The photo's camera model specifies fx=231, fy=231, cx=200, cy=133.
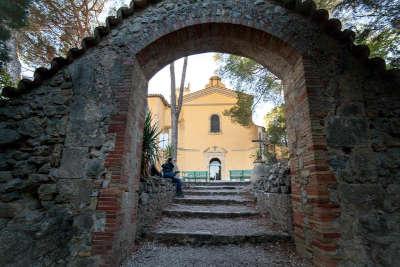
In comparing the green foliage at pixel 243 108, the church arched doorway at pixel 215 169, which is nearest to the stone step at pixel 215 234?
the green foliage at pixel 243 108

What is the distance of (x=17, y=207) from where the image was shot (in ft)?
9.02

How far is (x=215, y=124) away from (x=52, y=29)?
598 inches

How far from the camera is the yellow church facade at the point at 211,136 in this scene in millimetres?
A: 19375

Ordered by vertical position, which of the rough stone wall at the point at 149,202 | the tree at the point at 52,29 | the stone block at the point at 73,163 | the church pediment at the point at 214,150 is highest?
the tree at the point at 52,29

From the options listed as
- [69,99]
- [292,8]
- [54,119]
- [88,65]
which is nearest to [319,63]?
[292,8]

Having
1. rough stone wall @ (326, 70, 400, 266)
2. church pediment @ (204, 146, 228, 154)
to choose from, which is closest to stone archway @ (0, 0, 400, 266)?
rough stone wall @ (326, 70, 400, 266)

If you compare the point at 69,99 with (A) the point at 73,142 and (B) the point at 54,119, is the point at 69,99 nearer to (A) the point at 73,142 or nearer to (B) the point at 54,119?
(B) the point at 54,119

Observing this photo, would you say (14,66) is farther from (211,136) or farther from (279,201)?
(211,136)

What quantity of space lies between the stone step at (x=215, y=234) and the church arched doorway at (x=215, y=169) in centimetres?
1490

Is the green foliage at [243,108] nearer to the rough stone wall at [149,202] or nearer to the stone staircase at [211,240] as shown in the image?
the stone staircase at [211,240]

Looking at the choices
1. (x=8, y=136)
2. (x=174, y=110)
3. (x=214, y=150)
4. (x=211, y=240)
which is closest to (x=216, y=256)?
(x=211, y=240)

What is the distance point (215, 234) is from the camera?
392 centimetres

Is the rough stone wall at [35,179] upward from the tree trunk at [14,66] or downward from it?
downward

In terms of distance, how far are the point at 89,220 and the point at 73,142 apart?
3.43 ft
